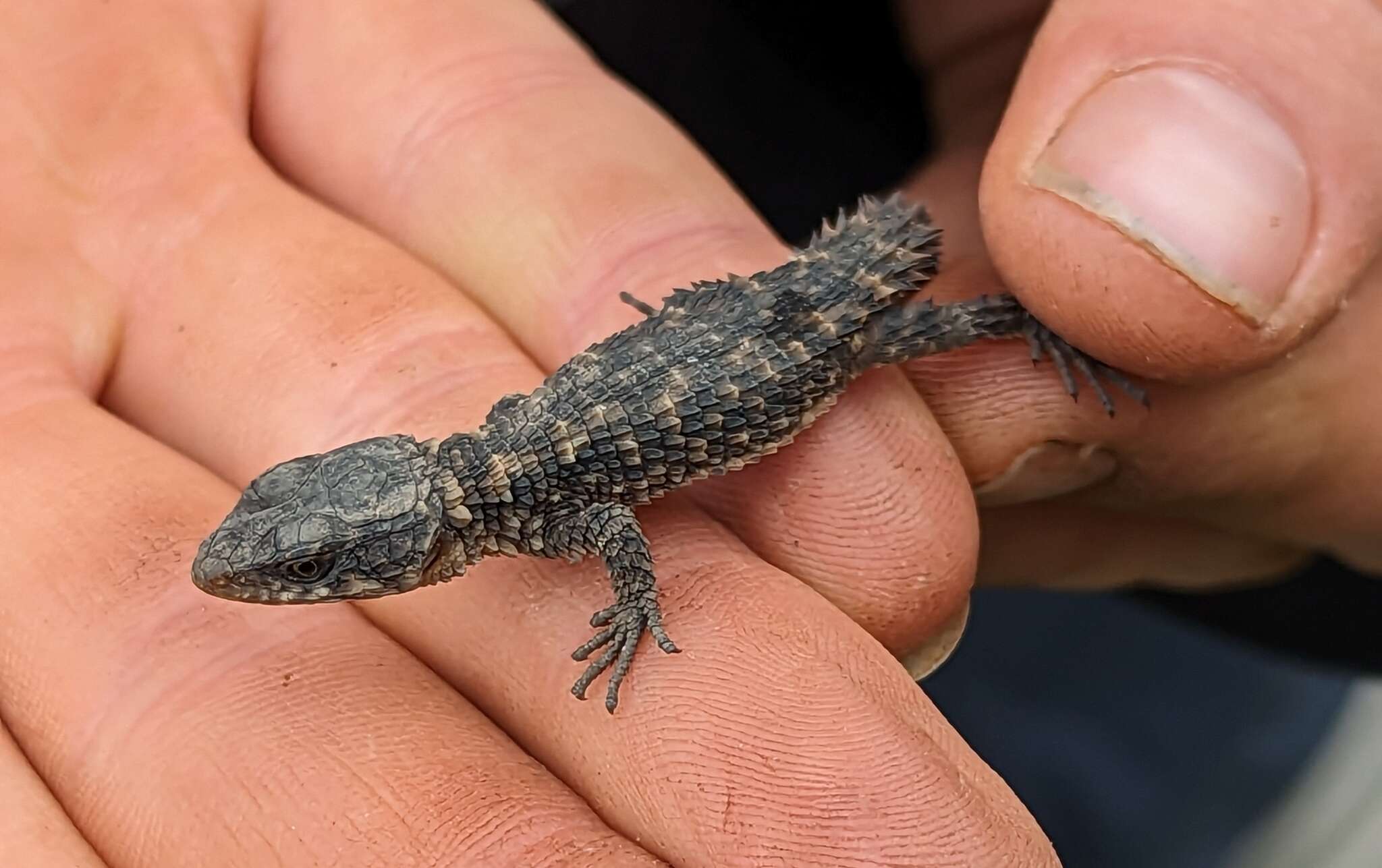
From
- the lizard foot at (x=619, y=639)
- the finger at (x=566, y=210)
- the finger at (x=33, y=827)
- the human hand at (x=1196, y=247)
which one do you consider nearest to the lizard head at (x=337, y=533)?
the lizard foot at (x=619, y=639)

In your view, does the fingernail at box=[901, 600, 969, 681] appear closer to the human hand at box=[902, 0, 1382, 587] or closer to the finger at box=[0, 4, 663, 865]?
the human hand at box=[902, 0, 1382, 587]

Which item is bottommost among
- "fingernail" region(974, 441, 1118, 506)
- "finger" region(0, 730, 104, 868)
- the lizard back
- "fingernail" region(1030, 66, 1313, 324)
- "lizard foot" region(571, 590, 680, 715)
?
"finger" region(0, 730, 104, 868)

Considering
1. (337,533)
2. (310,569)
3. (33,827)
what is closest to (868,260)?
(337,533)

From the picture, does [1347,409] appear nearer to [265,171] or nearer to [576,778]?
[576,778]

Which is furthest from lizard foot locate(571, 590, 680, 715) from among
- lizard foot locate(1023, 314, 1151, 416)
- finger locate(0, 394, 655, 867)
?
lizard foot locate(1023, 314, 1151, 416)

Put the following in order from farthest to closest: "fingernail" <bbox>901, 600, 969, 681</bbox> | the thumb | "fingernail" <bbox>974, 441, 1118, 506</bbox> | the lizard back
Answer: "fingernail" <bbox>974, 441, 1118, 506</bbox>
"fingernail" <bbox>901, 600, 969, 681</bbox>
the lizard back
the thumb

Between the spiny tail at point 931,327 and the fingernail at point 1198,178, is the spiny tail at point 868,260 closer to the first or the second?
the spiny tail at point 931,327
